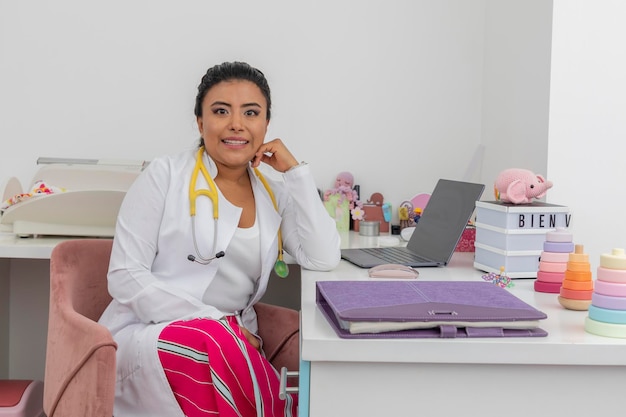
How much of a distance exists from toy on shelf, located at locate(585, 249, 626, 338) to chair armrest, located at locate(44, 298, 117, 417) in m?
0.89

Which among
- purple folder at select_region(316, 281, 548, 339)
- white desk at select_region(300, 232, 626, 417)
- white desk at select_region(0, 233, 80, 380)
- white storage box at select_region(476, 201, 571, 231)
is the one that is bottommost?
white desk at select_region(0, 233, 80, 380)

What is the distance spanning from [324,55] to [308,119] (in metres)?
0.23

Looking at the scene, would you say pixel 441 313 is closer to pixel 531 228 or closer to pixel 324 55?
pixel 531 228

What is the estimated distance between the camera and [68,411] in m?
1.50

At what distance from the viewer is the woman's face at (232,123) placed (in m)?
1.81

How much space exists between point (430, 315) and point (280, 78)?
1661 millimetres

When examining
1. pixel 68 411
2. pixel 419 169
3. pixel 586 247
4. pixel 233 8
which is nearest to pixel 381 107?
pixel 419 169

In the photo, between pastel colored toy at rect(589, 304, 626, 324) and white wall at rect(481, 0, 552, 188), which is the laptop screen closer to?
white wall at rect(481, 0, 552, 188)

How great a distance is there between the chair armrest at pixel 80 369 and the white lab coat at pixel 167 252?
Answer: 13 cm

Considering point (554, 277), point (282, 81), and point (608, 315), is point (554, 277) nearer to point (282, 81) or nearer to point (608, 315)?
point (608, 315)

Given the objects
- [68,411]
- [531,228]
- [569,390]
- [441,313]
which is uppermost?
[531,228]

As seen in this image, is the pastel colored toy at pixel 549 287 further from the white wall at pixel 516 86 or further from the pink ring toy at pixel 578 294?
the white wall at pixel 516 86

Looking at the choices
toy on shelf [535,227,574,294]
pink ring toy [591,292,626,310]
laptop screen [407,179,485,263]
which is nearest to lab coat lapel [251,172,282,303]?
laptop screen [407,179,485,263]

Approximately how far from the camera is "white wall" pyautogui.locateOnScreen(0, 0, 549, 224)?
2568mm
